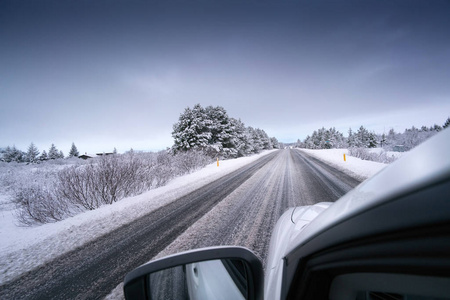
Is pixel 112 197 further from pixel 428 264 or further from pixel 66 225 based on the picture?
pixel 428 264

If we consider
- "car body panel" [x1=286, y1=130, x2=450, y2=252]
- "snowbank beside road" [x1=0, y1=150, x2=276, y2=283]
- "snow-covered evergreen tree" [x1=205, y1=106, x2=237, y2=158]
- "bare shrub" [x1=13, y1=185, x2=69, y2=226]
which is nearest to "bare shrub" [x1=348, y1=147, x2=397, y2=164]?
"snow-covered evergreen tree" [x1=205, y1=106, x2=237, y2=158]

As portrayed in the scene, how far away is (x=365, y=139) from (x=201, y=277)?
74.1 metres

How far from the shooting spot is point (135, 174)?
895cm

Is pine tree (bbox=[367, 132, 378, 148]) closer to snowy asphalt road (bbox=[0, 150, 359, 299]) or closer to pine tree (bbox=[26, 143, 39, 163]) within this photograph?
snowy asphalt road (bbox=[0, 150, 359, 299])

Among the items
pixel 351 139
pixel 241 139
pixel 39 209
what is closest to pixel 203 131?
pixel 241 139

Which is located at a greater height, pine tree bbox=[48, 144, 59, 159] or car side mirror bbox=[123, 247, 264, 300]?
pine tree bbox=[48, 144, 59, 159]

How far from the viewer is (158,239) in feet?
12.0

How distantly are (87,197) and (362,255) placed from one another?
29.9 ft

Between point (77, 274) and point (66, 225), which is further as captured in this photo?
point (66, 225)

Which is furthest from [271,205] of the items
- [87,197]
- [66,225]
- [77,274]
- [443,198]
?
[87,197]

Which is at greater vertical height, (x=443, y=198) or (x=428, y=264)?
(x=443, y=198)

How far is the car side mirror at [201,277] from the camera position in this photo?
112cm

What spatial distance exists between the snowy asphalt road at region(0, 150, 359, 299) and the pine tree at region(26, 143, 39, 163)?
66.2 meters

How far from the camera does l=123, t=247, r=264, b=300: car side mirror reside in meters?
1.12
